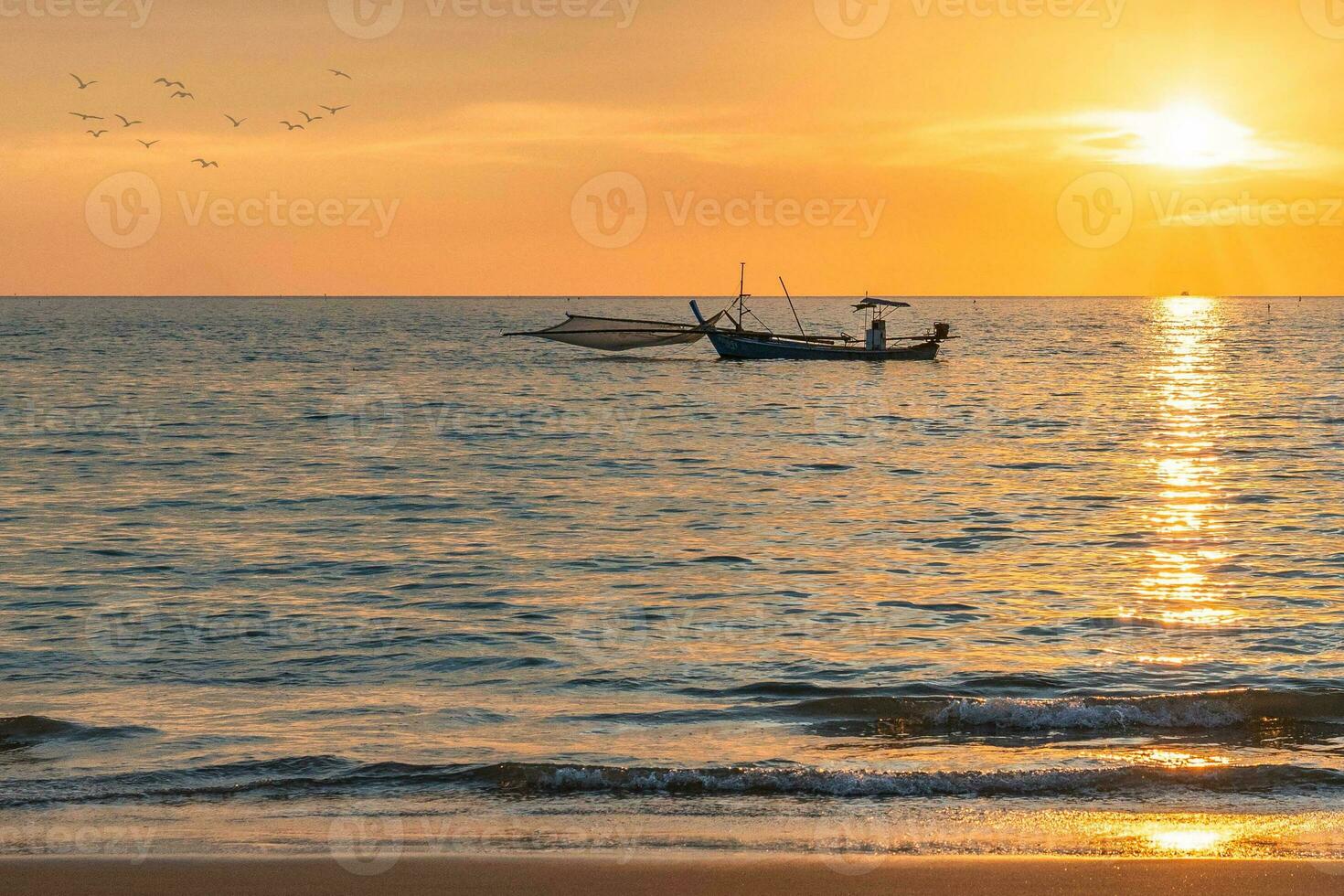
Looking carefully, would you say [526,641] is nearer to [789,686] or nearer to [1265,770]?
[789,686]

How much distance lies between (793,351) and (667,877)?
3611 inches

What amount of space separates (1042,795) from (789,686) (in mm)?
5217

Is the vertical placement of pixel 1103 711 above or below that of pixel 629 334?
below

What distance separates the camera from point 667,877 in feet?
33.1

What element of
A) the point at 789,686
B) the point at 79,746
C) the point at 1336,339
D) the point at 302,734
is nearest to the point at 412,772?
the point at 302,734

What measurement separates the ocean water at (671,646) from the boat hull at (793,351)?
4670 cm

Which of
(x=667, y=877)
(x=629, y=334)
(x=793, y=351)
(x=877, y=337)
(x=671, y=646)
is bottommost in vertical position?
(x=671, y=646)

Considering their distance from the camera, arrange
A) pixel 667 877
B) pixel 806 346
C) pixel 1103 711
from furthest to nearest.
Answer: pixel 806 346 < pixel 1103 711 < pixel 667 877

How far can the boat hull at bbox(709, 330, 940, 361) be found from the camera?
98.8 m

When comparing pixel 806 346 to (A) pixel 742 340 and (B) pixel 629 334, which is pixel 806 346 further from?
(B) pixel 629 334

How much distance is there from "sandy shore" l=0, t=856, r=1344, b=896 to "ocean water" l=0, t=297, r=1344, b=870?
1.38 feet

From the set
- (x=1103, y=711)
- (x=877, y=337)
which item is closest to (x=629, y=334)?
(x=877, y=337)

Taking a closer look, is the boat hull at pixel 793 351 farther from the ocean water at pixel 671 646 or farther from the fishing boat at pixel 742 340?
the ocean water at pixel 671 646

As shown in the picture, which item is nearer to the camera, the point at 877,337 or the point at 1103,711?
the point at 1103,711
